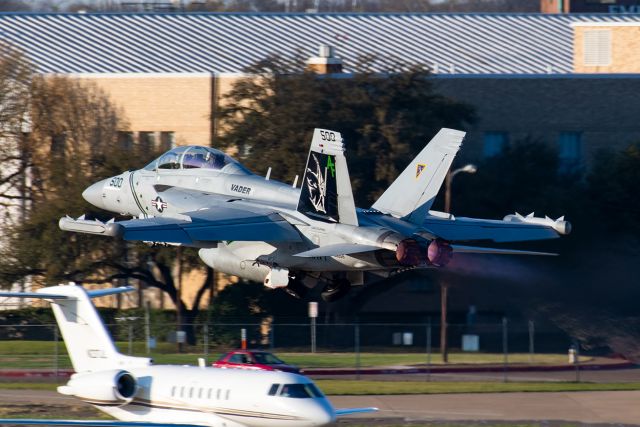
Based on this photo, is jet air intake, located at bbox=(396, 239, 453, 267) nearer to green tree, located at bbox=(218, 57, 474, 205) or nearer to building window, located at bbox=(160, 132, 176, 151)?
green tree, located at bbox=(218, 57, 474, 205)

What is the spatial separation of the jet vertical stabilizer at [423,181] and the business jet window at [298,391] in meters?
7.36

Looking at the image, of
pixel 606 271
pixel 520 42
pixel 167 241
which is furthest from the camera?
pixel 520 42

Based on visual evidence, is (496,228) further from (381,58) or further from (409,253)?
(381,58)

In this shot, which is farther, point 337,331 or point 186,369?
point 337,331

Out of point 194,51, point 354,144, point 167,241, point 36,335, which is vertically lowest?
point 36,335

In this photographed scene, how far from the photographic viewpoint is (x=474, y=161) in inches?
2650

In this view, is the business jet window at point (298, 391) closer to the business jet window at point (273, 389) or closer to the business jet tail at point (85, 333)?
the business jet window at point (273, 389)

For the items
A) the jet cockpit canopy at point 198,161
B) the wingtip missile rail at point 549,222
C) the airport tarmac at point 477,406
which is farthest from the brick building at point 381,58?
the wingtip missile rail at point 549,222

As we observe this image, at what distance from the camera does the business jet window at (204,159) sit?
37.7 meters

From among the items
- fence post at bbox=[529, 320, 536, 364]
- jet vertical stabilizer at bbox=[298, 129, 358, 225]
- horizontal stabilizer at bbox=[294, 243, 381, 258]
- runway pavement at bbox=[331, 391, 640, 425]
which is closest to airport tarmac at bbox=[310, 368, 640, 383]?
fence post at bbox=[529, 320, 536, 364]

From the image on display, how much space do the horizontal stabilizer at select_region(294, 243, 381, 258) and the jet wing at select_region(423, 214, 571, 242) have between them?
185 inches

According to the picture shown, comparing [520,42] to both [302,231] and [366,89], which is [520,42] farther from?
[302,231]

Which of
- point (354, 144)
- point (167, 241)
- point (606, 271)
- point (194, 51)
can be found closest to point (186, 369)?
point (167, 241)

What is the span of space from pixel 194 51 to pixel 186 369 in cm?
5180
